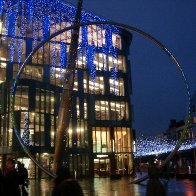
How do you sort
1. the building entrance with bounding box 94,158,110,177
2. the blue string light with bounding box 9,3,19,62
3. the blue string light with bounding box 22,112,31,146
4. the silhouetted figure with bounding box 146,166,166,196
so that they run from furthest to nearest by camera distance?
the building entrance with bounding box 94,158,110,177 → the blue string light with bounding box 9,3,19,62 → the blue string light with bounding box 22,112,31,146 → the silhouetted figure with bounding box 146,166,166,196

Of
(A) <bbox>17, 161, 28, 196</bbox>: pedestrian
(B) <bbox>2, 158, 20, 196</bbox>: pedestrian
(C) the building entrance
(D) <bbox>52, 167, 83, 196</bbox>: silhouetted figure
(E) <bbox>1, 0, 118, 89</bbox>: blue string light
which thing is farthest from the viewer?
(C) the building entrance

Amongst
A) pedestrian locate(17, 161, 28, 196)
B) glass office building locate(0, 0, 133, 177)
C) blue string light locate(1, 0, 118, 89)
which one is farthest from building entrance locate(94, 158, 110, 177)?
pedestrian locate(17, 161, 28, 196)

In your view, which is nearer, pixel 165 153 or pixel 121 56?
pixel 121 56

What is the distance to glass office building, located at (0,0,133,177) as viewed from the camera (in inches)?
1813

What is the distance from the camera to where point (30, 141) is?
149 feet

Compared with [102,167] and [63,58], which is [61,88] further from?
[102,167]

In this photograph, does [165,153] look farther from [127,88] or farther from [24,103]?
[24,103]

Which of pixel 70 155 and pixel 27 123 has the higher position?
pixel 27 123

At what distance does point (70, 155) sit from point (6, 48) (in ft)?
58.9

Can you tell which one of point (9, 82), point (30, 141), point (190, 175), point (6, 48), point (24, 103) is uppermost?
point (6, 48)

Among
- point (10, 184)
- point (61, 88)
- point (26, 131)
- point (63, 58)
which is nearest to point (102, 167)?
point (61, 88)

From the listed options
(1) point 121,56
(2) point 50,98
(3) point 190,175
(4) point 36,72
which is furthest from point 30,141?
(1) point 121,56

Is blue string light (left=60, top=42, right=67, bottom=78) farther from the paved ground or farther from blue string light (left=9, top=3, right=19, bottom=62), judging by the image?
the paved ground

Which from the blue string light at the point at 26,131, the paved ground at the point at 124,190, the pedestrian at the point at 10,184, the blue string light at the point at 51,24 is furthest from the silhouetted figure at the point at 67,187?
the blue string light at the point at 51,24
